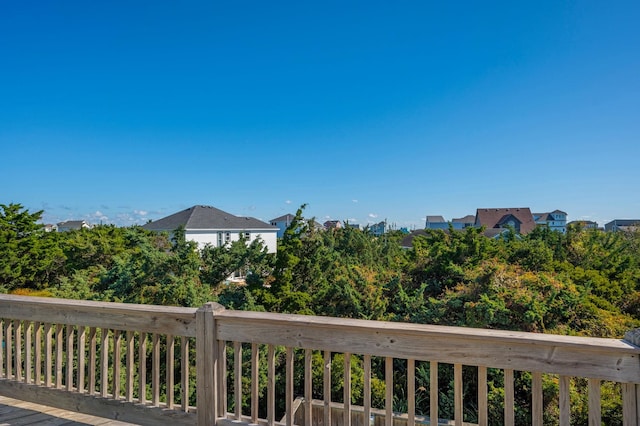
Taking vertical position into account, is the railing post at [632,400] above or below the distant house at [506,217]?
below

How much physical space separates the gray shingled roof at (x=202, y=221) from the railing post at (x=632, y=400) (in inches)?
1049

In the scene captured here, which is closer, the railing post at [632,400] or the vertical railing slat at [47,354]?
the railing post at [632,400]

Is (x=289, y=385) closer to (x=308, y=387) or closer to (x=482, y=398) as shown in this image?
(x=308, y=387)

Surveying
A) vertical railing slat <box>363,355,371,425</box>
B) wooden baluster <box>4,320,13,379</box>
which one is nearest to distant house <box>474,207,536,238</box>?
vertical railing slat <box>363,355,371,425</box>

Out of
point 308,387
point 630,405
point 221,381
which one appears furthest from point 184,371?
point 630,405

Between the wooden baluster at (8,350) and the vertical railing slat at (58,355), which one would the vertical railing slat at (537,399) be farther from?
the wooden baluster at (8,350)

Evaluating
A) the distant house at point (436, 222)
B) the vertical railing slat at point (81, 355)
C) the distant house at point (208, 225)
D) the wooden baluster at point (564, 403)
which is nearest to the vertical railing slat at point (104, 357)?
the vertical railing slat at point (81, 355)

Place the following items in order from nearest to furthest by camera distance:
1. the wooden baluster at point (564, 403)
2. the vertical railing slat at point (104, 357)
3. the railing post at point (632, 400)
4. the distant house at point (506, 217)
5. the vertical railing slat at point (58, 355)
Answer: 1. the railing post at point (632, 400)
2. the wooden baluster at point (564, 403)
3. the vertical railing slat at point (104, 357)
4. the vertical railing slat at point (58, 355)
5. the distant house at point (506, 217)

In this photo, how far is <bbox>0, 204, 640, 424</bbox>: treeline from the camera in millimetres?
6824

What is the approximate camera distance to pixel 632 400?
1.42 metres

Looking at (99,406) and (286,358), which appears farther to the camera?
(99,406)

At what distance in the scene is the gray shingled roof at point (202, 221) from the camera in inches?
1054

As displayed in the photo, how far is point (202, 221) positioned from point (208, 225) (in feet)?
1.75

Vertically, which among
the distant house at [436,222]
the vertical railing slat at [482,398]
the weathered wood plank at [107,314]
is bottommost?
the vertical railing slat at [482,398]
